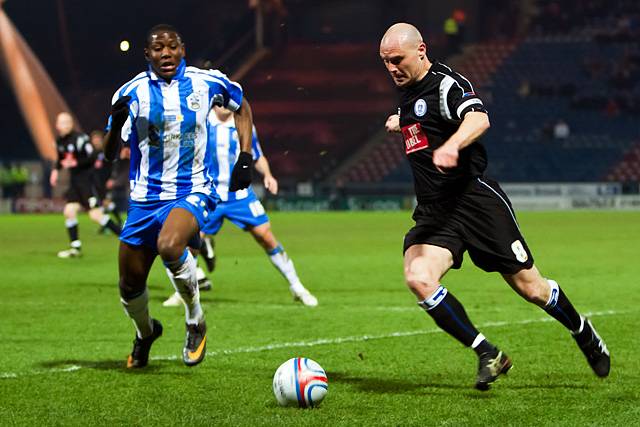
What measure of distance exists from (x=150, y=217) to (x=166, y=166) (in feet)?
1.10

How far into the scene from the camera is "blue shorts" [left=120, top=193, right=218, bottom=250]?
718cm

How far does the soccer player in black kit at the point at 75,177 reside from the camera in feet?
62.4

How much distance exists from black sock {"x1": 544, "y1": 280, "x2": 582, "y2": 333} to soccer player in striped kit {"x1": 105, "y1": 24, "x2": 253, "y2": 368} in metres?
2.01

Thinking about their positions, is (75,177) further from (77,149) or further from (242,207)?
(242,207)

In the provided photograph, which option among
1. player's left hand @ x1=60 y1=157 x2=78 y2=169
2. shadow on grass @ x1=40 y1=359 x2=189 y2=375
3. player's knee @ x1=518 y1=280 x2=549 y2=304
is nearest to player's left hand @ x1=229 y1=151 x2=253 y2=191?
Result: shadow on grass @ x1=40 y1=359 x2=189 y2=375

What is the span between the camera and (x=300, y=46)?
48.4 metres

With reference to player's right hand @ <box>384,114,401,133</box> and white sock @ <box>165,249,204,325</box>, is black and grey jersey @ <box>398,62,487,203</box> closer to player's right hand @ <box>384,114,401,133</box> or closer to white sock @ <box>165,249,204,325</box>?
player's right hand @ <box>384,114,401,133</box>

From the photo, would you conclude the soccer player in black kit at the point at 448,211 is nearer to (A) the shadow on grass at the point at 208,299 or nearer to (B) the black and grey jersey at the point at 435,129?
(B) the black and grey jersey at the point at 435,129

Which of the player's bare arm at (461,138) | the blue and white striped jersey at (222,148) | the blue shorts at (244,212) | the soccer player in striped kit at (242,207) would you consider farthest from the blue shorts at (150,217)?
the blue and white striped jersey at (222,148)

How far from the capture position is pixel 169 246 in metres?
6.97

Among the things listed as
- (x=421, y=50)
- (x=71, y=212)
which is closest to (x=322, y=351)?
(x=421, y=50)

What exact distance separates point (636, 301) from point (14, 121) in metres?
36.9

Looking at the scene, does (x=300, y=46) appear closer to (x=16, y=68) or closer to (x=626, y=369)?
(x=16, y=68)

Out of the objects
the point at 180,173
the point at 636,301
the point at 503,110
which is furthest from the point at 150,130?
the point at 503,110
